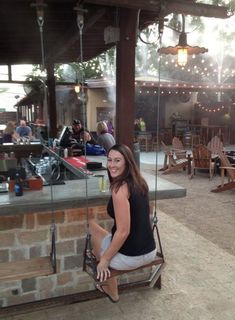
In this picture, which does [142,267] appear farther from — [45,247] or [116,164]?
[45,247]

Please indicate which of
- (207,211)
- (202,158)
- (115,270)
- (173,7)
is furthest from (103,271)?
(202,158)

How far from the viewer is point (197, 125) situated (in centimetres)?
1761

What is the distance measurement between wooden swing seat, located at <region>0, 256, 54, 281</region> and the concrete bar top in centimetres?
44

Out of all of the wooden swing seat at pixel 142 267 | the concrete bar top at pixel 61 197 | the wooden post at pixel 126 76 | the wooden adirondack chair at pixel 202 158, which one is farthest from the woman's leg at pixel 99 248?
the wooden adirondack chair at pixel 202 158

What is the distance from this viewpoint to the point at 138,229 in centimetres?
260

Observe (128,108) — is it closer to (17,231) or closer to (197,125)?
(17,231)

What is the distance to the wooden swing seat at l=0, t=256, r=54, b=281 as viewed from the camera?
270 cm

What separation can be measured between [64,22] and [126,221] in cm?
326

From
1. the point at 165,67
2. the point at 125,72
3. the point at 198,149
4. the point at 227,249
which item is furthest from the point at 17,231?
the point at 165,67

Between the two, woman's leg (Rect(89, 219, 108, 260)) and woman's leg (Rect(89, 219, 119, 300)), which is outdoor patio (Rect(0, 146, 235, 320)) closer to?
woman's leg (Rect(89, 219, 119, 300))

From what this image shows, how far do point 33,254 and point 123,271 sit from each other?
3.53 feet

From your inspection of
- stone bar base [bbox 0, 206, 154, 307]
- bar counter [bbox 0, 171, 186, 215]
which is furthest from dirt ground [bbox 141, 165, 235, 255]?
stone bar base [bbox 0, 206, 154, 307]

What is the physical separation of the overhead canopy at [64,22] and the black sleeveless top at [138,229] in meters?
1.75

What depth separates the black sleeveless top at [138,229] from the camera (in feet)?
8.32
